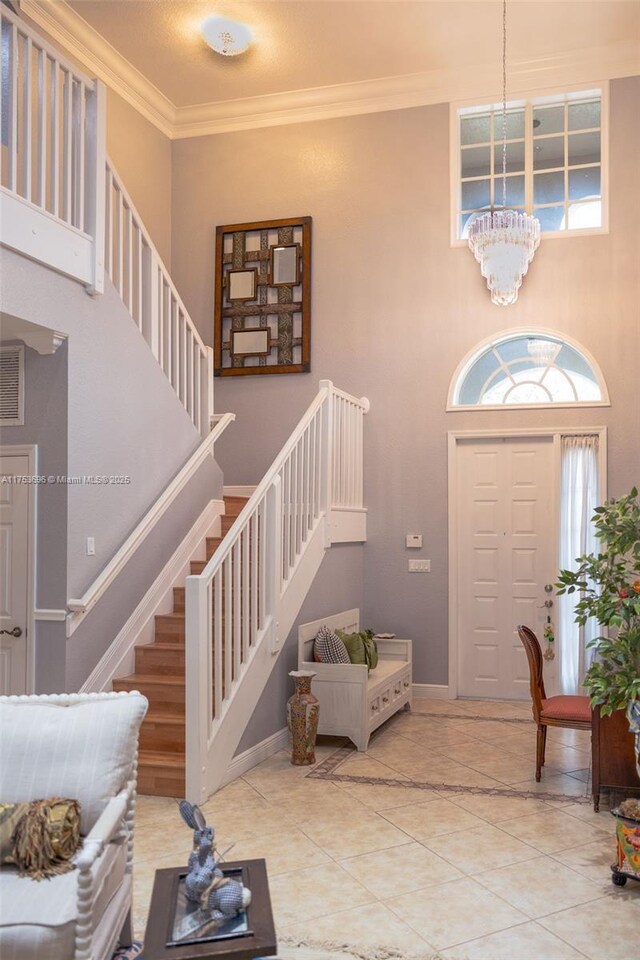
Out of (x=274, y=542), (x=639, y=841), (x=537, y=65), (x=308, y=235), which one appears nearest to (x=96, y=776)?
(x=639, y=841)

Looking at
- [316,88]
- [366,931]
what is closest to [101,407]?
[366,931]

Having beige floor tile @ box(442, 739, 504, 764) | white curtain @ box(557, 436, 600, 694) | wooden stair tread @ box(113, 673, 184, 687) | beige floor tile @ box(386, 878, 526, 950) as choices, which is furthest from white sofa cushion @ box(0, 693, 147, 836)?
white curtain @ box(557, 436, 600, 694)

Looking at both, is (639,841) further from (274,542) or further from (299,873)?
(274,542)

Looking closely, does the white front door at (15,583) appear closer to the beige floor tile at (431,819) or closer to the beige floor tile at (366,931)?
the beige floor tile at (431,819)

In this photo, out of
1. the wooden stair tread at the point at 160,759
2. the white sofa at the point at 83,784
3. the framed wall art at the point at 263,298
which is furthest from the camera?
the framed wall art at the point at 263,298

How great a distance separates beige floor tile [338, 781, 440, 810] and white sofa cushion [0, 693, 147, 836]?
2.07m

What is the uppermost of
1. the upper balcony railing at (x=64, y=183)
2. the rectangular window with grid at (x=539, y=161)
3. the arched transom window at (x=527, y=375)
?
the rectangular window with grid at (x=539, y=161)

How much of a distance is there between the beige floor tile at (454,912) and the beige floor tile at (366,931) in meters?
0.05

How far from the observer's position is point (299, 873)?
372 centimetres

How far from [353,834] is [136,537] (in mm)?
2410

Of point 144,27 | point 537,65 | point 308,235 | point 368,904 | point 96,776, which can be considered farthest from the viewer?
point 308,235

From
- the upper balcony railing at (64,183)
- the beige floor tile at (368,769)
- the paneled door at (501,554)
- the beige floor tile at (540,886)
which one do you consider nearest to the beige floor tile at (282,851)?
the beige floor tile at (540,886)

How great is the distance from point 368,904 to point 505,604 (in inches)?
169

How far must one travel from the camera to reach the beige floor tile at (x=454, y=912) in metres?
3.20
